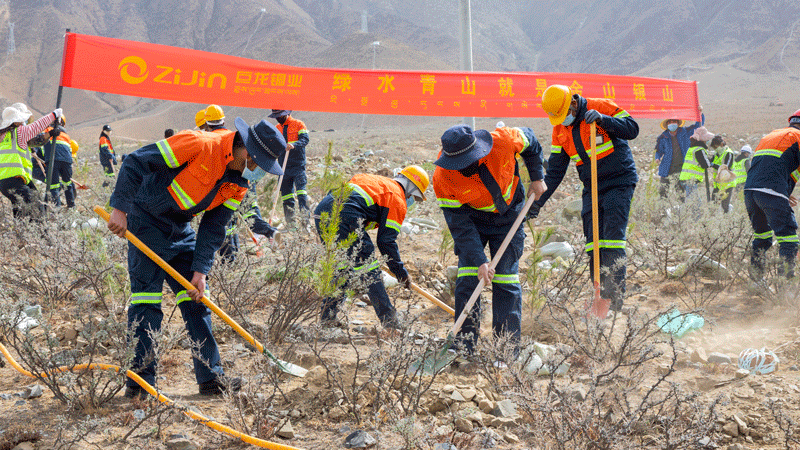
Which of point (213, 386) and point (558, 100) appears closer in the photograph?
point (213, 386)

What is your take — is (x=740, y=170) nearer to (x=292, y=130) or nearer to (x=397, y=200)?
(x=292, y=130)

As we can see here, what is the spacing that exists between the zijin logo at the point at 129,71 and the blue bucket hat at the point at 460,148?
460 cm

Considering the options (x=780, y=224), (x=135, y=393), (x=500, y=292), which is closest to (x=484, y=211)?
(x=500, y=292)

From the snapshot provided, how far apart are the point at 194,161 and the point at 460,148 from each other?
4.68 ft

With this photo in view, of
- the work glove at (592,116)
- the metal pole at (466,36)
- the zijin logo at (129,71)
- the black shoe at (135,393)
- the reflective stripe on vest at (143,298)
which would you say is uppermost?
the metal pole at (466,36)

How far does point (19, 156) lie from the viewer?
A: 577cm

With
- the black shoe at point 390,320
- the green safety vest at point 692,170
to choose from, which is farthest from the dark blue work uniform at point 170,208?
the green safety vest at point 692,170

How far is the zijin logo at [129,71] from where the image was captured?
253 inches

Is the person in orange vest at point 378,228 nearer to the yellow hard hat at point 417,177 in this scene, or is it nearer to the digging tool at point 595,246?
the yellow hard hat at point 417,177

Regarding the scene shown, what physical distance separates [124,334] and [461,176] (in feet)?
6.65

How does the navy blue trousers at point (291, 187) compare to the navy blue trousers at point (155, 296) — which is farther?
the navy blue trousers at point (291, 187)

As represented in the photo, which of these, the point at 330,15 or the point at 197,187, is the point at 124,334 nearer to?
the point at 197,187

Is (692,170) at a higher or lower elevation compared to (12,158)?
lower

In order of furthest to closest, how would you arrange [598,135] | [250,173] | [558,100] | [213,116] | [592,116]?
[213,116] < [598,135] < [558,100] < [592,116] < [250,173]
